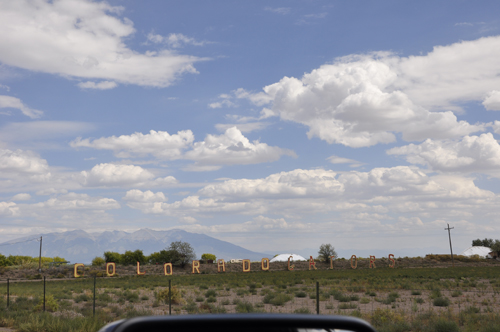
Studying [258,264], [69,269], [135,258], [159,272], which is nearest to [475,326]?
[159,272]

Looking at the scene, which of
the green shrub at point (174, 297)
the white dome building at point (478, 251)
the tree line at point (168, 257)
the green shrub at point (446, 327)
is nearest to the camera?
the green shrub at point (446, 327)

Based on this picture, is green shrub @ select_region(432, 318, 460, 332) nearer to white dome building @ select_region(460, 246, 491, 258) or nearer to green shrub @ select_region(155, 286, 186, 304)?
green shrub @ select_region(155, 286, 186, 304)

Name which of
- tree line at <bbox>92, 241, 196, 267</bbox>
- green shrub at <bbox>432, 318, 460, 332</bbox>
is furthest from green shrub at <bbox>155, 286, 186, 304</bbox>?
tree line at <bbox>92, 241, 196, 267</bbox>

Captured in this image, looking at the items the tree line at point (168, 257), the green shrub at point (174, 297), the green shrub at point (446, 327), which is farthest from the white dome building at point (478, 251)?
the green shrub at point (446, 327)

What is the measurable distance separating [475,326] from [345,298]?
12.1m

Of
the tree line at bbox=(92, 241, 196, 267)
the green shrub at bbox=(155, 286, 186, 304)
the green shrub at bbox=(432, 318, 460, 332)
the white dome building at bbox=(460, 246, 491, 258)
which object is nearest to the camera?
the green shrub at bbox=(432, 318, 460, 332)

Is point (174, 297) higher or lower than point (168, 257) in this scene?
lower

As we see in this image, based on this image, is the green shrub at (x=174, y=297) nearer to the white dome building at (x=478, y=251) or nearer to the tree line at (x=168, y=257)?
the tree line at (x=168, y=257)

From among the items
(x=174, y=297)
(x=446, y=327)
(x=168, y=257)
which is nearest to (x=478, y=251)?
(x=168, y=257)

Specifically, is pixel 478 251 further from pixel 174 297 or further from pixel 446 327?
pixel 446 327

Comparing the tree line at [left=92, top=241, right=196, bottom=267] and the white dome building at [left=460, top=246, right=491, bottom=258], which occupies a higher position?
the tree line at [left=92, top=241, right=196, bottom=267]

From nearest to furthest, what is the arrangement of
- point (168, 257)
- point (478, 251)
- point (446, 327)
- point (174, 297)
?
point (446, 327) < point (174, 297) < point (168, 257) < point (478, 251)

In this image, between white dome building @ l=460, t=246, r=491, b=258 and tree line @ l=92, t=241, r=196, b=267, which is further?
white dome building @ l=460, t=246, r=491, b=258

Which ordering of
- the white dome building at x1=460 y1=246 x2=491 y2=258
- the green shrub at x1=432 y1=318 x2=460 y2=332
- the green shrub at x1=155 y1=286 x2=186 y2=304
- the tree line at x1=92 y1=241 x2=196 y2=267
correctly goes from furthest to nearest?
the white dome building at x1=460 y1=246 x2=491 y2=258
the tree line at x1=92 y1=241 x2=196 y2=267
the green shrub at x1=155 y1=286 x2=186 y2=304
the green shrub at x1=432 y1=318 x2=460 y2=332
